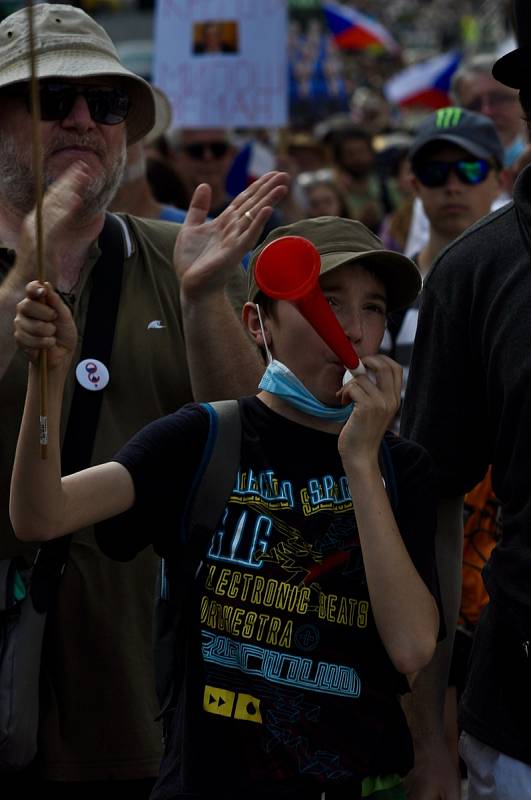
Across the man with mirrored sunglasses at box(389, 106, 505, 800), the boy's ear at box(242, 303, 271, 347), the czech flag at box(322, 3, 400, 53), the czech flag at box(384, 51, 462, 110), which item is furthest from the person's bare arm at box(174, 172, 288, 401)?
the czech flag at box(322, 3, 400, 53)

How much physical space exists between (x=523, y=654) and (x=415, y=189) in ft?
11.9

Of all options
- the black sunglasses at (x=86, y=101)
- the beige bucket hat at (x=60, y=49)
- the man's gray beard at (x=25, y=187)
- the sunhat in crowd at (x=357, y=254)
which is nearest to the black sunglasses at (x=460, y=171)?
the beige bucket hat at (x=60, y=49)

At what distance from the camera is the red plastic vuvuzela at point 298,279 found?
261 centimetres

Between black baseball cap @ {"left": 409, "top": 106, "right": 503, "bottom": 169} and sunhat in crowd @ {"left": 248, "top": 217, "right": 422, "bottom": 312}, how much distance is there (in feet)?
9.56

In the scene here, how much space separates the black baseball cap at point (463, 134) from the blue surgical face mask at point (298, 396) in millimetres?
3178

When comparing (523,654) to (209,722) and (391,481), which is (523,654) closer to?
(391,481)

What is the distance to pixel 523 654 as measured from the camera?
2719 millimetres

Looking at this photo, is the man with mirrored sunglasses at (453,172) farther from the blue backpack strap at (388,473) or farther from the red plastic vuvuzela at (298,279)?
the red plastic vuvuzela at (298,279)

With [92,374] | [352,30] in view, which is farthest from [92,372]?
[352,30]

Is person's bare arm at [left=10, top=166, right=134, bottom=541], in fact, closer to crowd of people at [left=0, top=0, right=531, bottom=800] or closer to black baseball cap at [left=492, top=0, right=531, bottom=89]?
crowd of people at [left=0, top=0, right=531, bottom=800]

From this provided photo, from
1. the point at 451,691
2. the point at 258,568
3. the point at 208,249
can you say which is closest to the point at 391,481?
the point at 258,568

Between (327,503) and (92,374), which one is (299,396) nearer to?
(327,503)

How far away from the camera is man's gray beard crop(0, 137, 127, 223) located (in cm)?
365

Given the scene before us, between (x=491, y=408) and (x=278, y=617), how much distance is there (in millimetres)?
545
